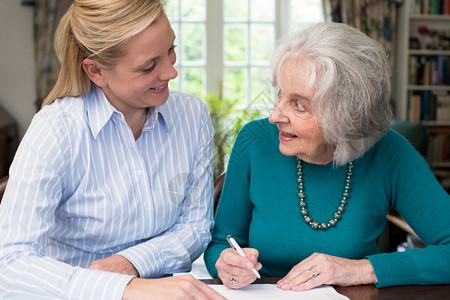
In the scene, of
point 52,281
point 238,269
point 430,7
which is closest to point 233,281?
point 238,269

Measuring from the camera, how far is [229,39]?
5152 mm

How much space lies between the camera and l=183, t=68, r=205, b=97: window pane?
514 cm

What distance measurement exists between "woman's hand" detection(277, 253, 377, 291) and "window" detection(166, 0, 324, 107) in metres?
3.82

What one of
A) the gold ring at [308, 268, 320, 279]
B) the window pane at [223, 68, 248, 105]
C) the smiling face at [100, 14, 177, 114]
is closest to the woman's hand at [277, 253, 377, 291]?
the gold ring at [308, 268, 320, 279]

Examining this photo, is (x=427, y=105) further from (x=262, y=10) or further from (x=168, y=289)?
(x=168, y=289)

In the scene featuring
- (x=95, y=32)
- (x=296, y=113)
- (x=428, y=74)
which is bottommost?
(x=428, y=74)

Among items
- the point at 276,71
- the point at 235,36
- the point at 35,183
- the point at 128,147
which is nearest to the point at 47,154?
the point at 35,183

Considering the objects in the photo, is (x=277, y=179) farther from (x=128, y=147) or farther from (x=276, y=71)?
(x=128, y=147)

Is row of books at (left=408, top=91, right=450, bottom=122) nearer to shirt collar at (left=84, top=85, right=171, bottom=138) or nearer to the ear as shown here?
shirt collar at (left=84, top=85, right=171, bottom=138)

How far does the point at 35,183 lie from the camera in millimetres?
1206

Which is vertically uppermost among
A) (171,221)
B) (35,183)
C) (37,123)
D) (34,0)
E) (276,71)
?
(34,0)

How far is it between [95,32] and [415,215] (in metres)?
0.95

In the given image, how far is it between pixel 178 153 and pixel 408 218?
2.14ft

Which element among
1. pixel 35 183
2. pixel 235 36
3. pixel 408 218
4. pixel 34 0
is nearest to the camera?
pixel 35 183
